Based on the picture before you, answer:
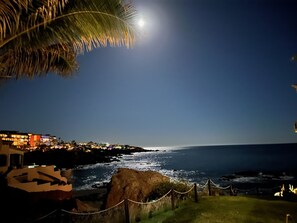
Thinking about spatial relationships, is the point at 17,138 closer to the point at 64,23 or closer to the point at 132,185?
the point at 132,185

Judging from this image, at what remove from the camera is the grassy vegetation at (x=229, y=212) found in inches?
453

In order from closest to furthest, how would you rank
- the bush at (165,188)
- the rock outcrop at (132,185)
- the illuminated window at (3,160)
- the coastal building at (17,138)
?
the bush at (165,188) → the rock outcrop at (132,185) → the illuminated window at (3,160) → the coastal building at (17,138)

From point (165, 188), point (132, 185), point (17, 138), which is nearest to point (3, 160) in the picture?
point (132, 185)

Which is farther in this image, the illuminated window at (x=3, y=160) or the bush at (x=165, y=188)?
the illuminated window at (x=3, y=160)

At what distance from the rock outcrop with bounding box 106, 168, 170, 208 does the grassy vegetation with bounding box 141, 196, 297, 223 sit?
4471 millimetres

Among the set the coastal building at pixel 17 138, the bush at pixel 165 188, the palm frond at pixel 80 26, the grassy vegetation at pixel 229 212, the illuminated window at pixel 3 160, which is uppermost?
the coastal building at pixel 17 138

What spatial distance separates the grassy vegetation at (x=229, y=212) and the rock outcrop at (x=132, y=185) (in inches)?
176

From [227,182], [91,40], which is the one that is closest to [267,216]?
[91,40]

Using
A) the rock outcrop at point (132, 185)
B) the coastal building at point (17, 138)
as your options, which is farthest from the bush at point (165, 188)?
the coastal building at point (17, 138)

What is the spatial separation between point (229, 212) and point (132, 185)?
8239mm

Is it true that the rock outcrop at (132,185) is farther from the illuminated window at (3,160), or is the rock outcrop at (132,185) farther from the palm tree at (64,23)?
the palm tree at (64,23)

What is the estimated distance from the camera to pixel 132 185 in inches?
764

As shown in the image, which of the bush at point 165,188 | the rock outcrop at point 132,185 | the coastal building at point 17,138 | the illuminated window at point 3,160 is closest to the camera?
the bush at point 165,188

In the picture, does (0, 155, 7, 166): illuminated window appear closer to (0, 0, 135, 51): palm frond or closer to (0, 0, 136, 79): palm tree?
(0, 0, 136, 79): palm tree
